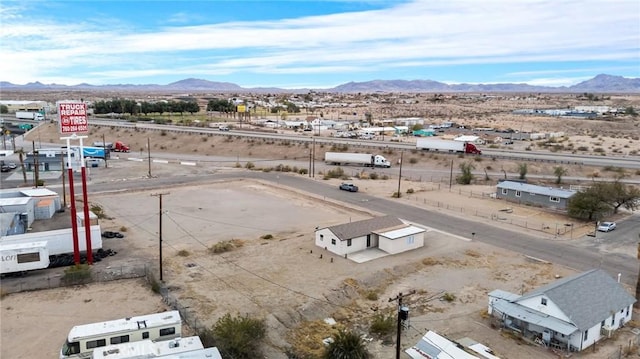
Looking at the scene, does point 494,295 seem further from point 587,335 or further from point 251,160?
point 251,160

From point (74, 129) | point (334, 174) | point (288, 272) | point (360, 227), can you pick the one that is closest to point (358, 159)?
point (334, 174)

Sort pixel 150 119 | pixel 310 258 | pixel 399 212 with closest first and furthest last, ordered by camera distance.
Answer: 1. pixel 310 258
2. pixel 399 212
3. pixel 150 119

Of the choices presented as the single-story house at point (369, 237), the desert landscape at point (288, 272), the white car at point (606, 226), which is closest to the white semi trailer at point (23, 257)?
the desert landscape at point (288, 272)

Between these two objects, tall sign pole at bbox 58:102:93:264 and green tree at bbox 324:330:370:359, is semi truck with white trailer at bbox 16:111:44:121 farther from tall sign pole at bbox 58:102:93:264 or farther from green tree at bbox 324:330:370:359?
green tree at bbox 324:330:370:359

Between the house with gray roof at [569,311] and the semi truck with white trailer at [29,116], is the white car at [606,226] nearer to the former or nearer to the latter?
the house with gray roof at [569,311]

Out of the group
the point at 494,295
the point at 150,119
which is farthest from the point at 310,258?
the point at 150,119

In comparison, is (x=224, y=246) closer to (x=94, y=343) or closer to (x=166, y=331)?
(x=166, y=331)

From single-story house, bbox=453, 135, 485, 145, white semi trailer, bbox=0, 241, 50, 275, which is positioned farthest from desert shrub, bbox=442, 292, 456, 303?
single-story house, bbox=453, 135, 485, 145
